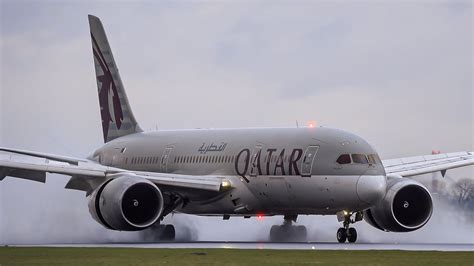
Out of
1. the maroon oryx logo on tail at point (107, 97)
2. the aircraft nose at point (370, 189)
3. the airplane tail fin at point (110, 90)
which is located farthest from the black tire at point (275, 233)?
the maroon oryx logo on tail at point (107, 97)

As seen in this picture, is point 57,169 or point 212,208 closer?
point 57,169

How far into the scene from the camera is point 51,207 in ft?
205

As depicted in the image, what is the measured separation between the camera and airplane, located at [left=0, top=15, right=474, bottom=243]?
49969 mm

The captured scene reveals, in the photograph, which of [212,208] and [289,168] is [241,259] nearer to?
[289,168]

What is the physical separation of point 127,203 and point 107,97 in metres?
16.5

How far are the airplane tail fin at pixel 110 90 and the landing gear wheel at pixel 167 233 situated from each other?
8.50 m

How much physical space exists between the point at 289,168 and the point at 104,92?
17654 mm

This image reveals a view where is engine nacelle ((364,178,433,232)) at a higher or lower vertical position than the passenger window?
lower

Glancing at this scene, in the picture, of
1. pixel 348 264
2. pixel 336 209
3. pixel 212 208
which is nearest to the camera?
pixel 348 264

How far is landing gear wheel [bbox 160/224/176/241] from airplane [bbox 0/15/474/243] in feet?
0.17

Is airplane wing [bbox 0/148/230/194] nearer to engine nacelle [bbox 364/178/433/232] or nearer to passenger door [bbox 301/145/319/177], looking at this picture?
passenger door [bbox 301/145/319/177]

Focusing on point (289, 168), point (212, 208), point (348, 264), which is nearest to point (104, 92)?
point (212, 208)

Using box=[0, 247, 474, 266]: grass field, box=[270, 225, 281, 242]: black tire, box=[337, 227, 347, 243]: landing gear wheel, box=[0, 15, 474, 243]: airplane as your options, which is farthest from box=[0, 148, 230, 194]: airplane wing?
box=[0, 247, 474, 266]: grass field

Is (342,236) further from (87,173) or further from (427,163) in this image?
(87,173)
